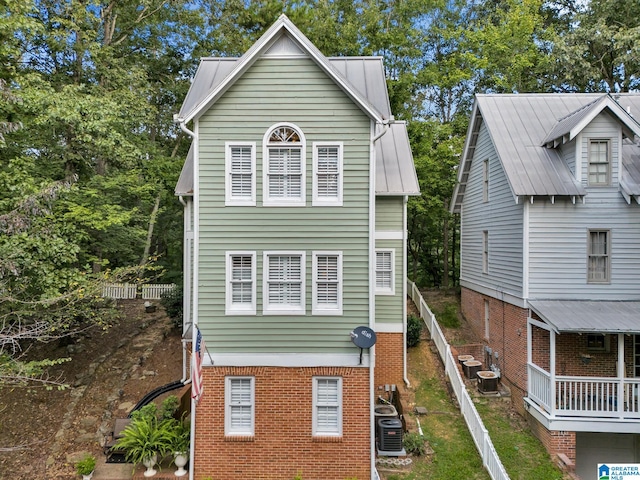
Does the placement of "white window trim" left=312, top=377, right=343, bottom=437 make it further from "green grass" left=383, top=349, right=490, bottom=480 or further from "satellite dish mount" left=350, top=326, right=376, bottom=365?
"green grass" left=383, top=349, right=490, bottom=480

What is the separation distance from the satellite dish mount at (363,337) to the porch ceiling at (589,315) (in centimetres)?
535

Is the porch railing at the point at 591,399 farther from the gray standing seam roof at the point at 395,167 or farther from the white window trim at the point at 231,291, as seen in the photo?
the white window trim at the point at 231,291

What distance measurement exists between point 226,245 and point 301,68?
4961 mm

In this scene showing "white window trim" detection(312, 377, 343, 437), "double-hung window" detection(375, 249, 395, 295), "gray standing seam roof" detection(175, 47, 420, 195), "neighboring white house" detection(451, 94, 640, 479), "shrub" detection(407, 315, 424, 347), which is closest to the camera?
"white window trim" detection(312, 377, 343, 437)

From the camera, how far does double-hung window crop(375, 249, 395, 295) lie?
13000 mm

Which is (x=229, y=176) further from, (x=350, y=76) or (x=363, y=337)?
(x=350, y=76)

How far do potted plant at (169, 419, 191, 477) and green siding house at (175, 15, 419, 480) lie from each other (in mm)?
516

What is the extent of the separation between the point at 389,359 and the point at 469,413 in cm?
299

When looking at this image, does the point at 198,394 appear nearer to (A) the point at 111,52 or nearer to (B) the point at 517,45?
(A) the point at 111,52

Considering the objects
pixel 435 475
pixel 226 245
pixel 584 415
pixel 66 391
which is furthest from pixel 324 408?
pixel 66 391

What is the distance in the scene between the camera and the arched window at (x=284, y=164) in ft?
31.3

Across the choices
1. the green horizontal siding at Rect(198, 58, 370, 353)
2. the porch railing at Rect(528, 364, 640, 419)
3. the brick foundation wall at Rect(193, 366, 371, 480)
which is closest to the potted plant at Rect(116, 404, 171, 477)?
the brick foundation wall at Rect(193, 366, 371, 480)

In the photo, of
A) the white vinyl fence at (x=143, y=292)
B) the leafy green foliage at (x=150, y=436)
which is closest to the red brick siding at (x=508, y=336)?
the leafy green foliage at (x=150, y=436)

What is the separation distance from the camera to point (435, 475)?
914 cm
